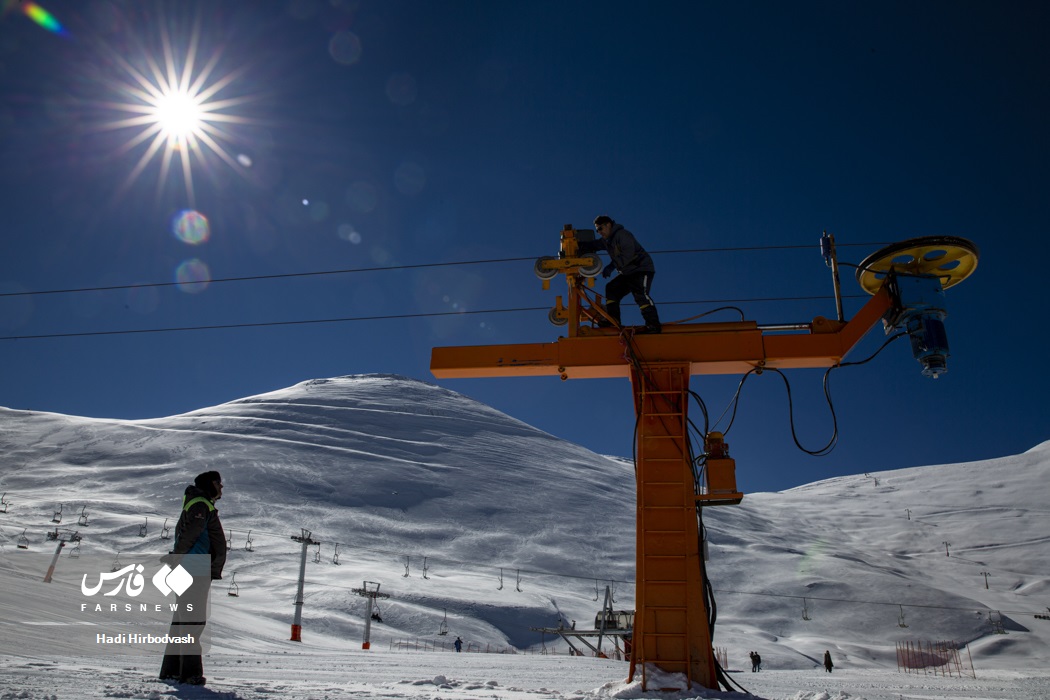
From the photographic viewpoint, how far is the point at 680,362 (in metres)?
6.75

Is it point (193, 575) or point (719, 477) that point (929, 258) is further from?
point (193, 575)

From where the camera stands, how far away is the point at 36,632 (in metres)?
6.68

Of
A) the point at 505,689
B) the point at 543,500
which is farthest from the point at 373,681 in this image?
the point at 543,500

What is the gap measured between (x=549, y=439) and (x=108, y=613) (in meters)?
78.4

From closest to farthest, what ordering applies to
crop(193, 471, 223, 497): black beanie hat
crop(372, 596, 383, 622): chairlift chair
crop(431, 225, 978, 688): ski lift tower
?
crop(193, 471, 223, 497): black beanie hat → crop(431, 225, 978, 688): ski lift tower → crop(372, 596, 383, 622): chairlift chair

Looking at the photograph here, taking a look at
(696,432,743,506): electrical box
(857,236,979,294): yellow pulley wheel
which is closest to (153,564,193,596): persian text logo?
(696,432,743,506): electrical box

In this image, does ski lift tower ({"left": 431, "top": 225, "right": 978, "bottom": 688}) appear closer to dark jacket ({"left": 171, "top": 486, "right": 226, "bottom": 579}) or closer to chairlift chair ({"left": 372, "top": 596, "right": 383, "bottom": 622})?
dark jacket ({"left": 171, "top": 486, "right": 226, "bottom": 579})

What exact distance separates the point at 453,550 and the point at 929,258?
47.4 meters

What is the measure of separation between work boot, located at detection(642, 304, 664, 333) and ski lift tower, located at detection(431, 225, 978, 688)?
8cm

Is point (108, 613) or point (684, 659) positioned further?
point (108, 613)

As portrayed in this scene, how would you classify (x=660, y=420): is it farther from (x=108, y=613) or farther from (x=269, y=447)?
(x=269, y=447)

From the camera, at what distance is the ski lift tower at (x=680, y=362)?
19.5 ft

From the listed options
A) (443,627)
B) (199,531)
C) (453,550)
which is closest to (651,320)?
(199,531)

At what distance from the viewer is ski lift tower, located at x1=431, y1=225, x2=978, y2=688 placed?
5.94 metres
